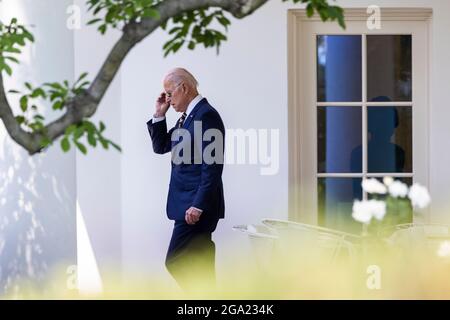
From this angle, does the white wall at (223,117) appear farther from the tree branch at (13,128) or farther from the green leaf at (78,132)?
the green leaf at (78,132)

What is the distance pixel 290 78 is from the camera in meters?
5.67

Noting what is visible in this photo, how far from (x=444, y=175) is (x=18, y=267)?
105 inches

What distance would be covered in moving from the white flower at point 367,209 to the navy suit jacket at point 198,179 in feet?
3.06

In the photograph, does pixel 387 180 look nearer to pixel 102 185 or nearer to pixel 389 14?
pixel 389 14

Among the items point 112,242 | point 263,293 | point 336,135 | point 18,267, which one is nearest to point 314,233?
point 263,293

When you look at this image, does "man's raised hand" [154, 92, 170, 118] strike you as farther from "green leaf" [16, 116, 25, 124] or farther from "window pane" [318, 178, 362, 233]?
"green leaf" [16, 116, 25, 124]

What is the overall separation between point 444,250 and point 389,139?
4.01 ft

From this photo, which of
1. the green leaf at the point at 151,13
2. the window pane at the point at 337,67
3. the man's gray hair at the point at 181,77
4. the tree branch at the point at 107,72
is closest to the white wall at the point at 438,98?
the window pane at the point at 337,67

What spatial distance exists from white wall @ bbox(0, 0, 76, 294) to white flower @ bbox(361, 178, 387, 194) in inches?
72.0

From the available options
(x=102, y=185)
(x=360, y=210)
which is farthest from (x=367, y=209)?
(x=102, y=185)

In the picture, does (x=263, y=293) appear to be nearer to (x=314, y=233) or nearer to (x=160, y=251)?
(x=314, y=233)

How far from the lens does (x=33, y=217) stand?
5859 mm

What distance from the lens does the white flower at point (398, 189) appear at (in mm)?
5719

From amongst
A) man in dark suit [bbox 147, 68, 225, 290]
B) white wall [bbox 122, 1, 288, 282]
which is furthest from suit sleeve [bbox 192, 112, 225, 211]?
white wall [bbox 122, 1, 288, 282]
